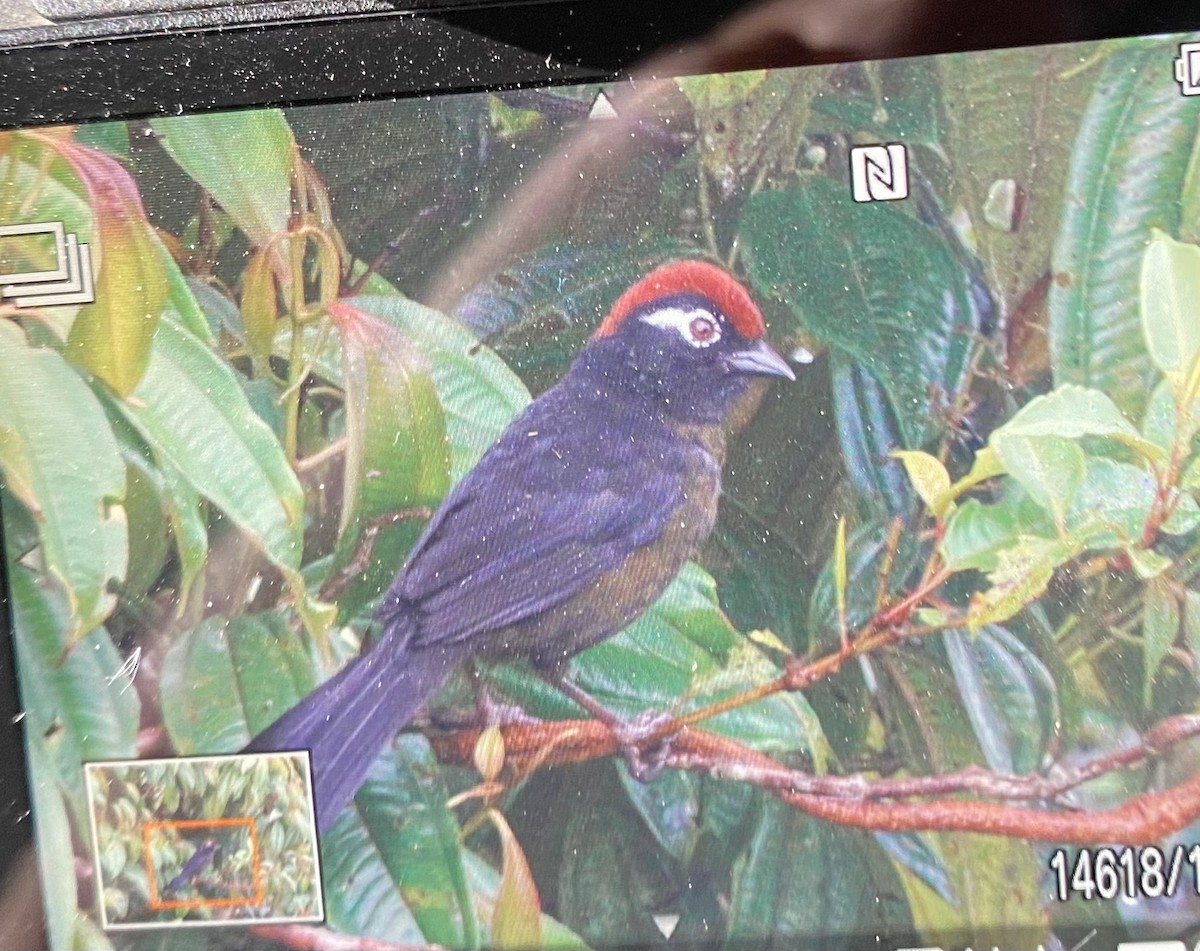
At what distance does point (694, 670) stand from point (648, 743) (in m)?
0.06

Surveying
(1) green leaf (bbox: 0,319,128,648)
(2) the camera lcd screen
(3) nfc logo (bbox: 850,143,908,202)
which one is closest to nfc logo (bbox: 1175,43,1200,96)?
(2) the camera lcd screen

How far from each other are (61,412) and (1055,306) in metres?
0.66

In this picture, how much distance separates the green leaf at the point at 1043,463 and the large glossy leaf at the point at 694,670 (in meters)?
0.20

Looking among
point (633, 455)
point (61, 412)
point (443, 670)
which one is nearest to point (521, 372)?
point (633, 455)

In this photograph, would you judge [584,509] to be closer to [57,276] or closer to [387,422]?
[387,422]

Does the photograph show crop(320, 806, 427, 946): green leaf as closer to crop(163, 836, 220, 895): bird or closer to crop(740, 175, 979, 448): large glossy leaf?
crop(163, 836, 220, 895): bird

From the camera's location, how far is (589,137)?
2.22 ft

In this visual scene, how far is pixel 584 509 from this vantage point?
2.27 ft

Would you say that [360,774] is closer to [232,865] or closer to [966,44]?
[232,865]

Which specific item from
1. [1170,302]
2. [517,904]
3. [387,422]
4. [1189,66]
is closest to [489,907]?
[517,904]

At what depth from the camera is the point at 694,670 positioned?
0.69 meters

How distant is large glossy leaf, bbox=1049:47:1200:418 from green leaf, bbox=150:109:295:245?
511mm

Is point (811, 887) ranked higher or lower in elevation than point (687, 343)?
lower

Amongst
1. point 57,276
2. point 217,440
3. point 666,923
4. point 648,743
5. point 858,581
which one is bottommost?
point 666,923
